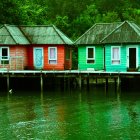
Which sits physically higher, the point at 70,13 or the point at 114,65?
the point at 70,13

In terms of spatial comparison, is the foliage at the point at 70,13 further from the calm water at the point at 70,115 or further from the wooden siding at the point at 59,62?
the calm water at the point at 70,115

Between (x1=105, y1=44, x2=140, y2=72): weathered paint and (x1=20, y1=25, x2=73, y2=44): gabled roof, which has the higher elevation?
(x1=20, y1=25, x2=73, y2=44): gabled roof

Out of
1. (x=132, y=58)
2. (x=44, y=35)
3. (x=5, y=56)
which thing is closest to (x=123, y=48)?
(x=132, y=58)

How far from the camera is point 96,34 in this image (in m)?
53.5

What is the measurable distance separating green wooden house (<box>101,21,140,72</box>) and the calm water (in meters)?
2.50

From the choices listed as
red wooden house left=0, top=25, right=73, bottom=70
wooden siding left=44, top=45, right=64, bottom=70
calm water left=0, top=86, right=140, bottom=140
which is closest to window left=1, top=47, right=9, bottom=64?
red wooden house left=0, top=25, right=73, bottom=70

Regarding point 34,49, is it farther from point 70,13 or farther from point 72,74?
point 70,13

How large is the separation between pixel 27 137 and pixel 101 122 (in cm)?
587

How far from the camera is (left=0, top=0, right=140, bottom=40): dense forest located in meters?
62.2

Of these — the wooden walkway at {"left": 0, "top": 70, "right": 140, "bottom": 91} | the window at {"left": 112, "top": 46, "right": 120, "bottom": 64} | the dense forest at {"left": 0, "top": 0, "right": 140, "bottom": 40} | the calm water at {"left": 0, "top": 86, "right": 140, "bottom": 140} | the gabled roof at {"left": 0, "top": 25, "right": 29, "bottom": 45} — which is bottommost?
the calm water at {"left": 0, "top": 86, "right": 140, "bottom": 140}

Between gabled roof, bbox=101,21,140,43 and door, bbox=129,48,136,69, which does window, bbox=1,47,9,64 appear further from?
door, bbox=129,48,136,69

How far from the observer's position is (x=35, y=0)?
91.4m

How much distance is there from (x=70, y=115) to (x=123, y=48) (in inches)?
620

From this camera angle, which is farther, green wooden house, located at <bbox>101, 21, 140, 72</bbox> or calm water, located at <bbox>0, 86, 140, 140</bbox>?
green wooden house, located at <bbox>101, 21, 140, 72</bbox>
